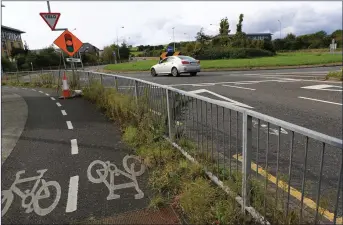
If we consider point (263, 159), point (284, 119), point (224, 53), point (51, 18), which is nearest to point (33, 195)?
point (263, 159)

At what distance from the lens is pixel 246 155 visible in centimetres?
273

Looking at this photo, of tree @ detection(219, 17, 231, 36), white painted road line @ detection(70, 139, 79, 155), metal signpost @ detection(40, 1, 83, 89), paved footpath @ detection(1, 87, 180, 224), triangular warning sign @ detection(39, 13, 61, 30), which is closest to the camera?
paved footpath @ detection(1, 87, 180, 224)

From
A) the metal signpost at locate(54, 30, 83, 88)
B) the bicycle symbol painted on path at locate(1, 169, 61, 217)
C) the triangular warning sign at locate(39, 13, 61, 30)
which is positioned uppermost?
the triangular warning sign at locate(39, 13, 61, 30)

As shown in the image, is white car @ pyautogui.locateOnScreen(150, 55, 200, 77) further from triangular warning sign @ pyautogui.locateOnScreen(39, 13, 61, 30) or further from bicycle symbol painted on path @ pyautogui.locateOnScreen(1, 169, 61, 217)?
bicycle symbol painted on path @ pyautogui.locateOnScreen(1, 169, 61, 217)

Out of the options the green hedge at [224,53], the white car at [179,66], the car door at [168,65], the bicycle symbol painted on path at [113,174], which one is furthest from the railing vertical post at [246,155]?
the green hedge at [224,53]

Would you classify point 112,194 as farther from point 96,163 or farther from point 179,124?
point 179,124

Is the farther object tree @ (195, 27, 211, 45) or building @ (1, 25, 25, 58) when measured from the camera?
building @ (1, 25, 25, 58)

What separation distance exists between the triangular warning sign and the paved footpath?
6003mm

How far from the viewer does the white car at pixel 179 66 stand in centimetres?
1905

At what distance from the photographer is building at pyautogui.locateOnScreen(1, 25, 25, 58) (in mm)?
78725

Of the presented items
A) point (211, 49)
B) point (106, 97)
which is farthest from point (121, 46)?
point (106, 97)

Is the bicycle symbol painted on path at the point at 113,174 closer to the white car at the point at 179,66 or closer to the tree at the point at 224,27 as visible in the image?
the white car at the point at 179,66

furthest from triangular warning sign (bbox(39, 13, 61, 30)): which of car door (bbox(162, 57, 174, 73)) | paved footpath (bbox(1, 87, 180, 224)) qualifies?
car door (bbox(162, 57, 174, 73))

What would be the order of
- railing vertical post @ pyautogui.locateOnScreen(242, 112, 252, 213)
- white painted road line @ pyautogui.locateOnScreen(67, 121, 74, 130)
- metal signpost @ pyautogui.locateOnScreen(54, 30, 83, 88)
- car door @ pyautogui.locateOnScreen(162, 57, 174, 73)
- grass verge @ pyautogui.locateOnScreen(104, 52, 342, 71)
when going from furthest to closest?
grass verge @ pyautogui.locateOnScreen(104, 52, 342, 71)
car door @ pyautogui.locateOnScreen(162, 57, 174, 73)
metal signpost @ pyautogui.locateOnScreen(54, 30, 83, 88)
white painted road line @ pyautogui.locateOnScreen(67, 121, 74, 130)
railing vertical post @ pyautogui.locateOnScreen(242, 112, 252, 213)
